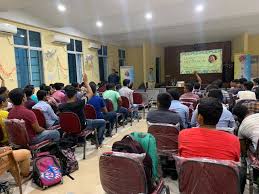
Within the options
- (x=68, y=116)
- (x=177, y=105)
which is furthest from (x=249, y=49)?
(x=68, y=116)

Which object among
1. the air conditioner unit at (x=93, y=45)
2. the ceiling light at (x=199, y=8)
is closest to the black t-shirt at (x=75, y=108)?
the ceiling light at (x=199, y=8)

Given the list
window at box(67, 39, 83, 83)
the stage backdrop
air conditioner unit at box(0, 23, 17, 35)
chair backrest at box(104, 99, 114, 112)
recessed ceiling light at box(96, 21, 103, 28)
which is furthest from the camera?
the stage backdrop

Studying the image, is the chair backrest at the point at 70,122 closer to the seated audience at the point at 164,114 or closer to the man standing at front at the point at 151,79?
the seated audience at the point at 164,114

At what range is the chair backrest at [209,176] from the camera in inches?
53.0

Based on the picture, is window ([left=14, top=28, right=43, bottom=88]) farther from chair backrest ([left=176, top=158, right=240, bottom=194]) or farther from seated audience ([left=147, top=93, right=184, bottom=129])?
chair backrest ([left=176, top=158, right=240, bottom=194])

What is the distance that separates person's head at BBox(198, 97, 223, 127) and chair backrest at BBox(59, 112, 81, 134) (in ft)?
6.86

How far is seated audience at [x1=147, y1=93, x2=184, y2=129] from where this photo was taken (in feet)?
8.59

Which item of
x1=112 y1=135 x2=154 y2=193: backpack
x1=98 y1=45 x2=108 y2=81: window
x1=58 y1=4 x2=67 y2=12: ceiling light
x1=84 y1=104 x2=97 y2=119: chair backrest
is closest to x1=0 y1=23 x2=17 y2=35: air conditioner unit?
x1=58 y1=4 x2=67 y2=12: ceiling light

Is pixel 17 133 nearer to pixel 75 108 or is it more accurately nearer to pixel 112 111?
pixel 75 108

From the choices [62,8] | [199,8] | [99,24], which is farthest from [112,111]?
[99,24]

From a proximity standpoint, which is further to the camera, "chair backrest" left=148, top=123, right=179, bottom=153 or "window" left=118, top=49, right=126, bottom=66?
"window" left=118, top=49, right=126, bottom=66

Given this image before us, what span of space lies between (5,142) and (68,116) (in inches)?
34.6

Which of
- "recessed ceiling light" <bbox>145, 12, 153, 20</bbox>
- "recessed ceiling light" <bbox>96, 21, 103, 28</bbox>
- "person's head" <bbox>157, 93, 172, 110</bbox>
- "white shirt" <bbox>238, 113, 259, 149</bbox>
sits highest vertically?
"recessed ceiling light" <bbox>145, 12, 153, 20</bbox>

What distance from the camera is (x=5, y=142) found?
312cm
